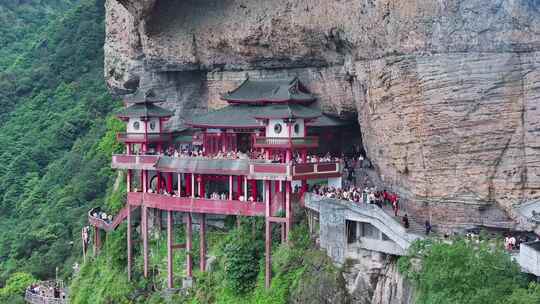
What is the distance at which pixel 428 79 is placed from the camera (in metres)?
31.7

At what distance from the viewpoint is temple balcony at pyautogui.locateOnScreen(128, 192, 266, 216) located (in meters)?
38.7

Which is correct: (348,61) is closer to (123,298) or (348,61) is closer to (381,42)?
(381,42)

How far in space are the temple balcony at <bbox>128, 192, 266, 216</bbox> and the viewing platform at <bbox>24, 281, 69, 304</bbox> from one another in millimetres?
7624

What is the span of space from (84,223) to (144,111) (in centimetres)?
1494

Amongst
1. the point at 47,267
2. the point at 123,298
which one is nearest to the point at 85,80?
the point at 47,267

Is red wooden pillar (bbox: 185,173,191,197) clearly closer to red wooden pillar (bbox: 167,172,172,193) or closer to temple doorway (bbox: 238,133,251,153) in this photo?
red wooden pillar (bbox: 167,172,172,193)

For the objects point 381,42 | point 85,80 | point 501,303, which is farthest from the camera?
point 85,80

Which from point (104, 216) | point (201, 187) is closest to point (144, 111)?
point (201, 187)

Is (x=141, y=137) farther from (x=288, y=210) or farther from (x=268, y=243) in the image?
(x=288, y=210)

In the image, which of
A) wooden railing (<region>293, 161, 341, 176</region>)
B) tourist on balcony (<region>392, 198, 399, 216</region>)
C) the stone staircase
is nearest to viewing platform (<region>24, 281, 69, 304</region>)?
wooden railing (<region>293, 161, 341, 176</region>)

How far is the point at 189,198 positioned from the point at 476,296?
660 inches

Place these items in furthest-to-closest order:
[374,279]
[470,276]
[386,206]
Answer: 1. [386,206]
2. [374,279]
3. [470,276]

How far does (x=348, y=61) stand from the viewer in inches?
1465

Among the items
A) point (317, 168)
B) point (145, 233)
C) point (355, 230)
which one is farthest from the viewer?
point (145, 233)
